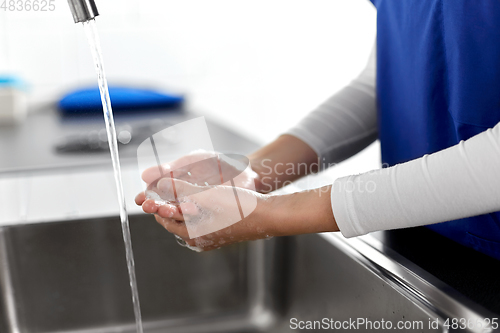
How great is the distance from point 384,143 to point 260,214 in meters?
0.30

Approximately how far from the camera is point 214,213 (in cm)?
44

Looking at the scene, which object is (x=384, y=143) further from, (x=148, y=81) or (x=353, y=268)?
(x=148, y=81)

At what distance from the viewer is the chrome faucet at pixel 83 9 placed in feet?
1.35

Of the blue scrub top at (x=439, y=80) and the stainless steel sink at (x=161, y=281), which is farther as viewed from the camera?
the stainless steel sink at (x=161, y=281)

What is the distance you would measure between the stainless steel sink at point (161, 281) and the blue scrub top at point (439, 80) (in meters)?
0.14

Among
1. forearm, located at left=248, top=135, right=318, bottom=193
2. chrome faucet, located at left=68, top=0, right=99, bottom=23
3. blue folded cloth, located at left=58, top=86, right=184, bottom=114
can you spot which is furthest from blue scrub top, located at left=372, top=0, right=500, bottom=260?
blue folded cloth, located at left=58, top=86, right=184, bottom=114

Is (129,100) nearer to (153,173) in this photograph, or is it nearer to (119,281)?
(119,281)

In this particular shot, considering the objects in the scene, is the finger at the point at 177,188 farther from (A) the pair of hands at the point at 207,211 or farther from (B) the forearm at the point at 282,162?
(B) the forearm at the point at 282,162

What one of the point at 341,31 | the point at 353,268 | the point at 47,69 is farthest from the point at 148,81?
the point at 353,268

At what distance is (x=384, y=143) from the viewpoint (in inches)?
26.0

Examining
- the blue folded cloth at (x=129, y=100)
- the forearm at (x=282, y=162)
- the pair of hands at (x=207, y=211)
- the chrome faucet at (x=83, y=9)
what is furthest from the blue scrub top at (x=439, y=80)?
the blue folded cloth at (x=129, y=100)

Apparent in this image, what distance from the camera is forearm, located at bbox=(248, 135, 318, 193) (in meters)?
0.62

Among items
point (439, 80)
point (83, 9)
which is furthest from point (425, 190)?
point (83, 9)

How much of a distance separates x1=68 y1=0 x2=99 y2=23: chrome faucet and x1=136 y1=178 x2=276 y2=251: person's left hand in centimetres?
17
